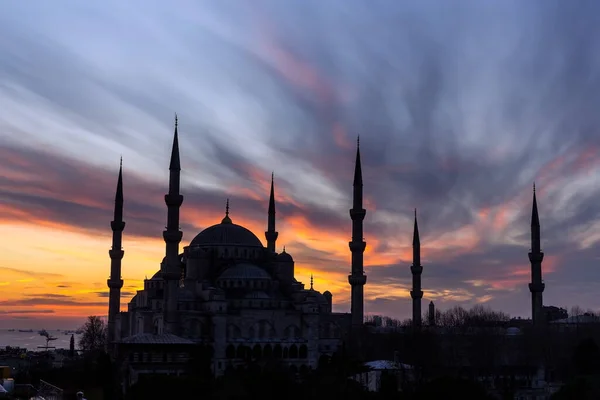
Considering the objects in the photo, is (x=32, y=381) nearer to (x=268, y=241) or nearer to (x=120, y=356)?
(x=120, y=356)

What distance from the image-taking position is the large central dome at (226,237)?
6400 cm

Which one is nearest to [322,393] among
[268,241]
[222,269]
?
[222,269]

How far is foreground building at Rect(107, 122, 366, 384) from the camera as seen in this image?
53934 mm

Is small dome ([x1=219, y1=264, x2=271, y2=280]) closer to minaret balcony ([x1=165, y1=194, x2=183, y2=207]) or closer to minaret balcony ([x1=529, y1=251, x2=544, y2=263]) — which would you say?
minaret balcony ([x1=165, y1=194, x2=183, y2=207])

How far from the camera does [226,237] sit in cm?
6425

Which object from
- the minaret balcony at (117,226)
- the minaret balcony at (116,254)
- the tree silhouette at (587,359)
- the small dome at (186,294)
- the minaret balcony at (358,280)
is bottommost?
the tree silhouette at (587,359)

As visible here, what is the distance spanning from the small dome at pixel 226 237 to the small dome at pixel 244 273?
3.08 metres

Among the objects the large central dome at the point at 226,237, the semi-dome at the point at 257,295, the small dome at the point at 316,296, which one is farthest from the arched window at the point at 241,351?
the large central dome at the point at 226,237

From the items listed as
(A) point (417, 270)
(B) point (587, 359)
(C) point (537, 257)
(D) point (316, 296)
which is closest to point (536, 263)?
(C) point (537, 257)

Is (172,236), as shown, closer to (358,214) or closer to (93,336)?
(358,214)

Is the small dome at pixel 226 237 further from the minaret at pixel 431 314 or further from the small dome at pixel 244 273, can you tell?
the minaret at pixel 431 314

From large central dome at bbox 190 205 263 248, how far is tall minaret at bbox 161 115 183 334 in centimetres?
839

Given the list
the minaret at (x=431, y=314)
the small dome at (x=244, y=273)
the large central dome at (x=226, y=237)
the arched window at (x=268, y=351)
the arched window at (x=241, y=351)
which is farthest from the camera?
the minaret at (x=431, y=314)

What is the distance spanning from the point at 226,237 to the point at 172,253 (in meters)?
9.69
